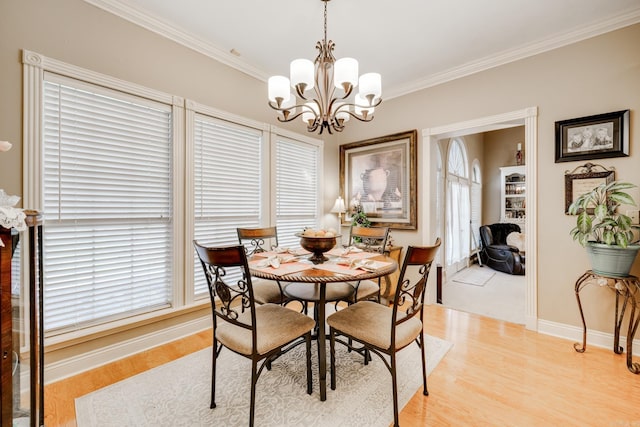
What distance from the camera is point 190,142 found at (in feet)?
8.87

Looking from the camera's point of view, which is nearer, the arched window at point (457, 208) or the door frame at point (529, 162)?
the door frame at point (529, 162)

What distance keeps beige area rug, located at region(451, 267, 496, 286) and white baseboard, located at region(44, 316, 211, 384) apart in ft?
13.7

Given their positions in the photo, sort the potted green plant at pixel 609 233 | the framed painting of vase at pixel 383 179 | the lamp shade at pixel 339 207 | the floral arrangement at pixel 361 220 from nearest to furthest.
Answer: the potted green plant at pixel 609 233
the framed painting of vase at pixel 383 179
the floral arrangement at pixel 361 220
the lamp shade at pixel 339 207

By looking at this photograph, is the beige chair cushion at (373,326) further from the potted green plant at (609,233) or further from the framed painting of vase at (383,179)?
the framed painting of vase at (383,179)

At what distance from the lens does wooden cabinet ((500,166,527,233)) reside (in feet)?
20.6

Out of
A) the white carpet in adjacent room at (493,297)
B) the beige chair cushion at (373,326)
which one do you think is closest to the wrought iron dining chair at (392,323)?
the beige chair cushion at (373,326)

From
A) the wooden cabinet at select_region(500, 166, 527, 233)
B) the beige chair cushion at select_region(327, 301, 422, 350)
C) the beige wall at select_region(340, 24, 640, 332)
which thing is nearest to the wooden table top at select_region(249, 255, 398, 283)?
the beige chair cushion at select_region(327, 301, 422, 350)

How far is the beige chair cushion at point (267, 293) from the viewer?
2377 mm

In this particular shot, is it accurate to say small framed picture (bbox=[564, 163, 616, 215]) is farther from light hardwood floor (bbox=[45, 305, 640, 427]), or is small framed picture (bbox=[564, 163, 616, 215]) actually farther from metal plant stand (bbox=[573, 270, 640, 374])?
light hardwood floor (bbox=[45, 305, 640, 427])

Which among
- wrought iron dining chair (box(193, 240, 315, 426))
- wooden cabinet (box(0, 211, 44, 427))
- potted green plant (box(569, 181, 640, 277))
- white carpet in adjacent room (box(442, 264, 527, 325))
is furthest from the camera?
white carpet in adjacent room (box(442, 264, 527, 325))

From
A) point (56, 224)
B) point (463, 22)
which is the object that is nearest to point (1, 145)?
point (56, 224)

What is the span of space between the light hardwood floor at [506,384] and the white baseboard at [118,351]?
0.20ft

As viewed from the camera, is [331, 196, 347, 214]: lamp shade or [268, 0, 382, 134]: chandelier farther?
[331, 196, 347, 214]: lamp shade

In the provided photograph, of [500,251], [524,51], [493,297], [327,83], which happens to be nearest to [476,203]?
[500,251]
